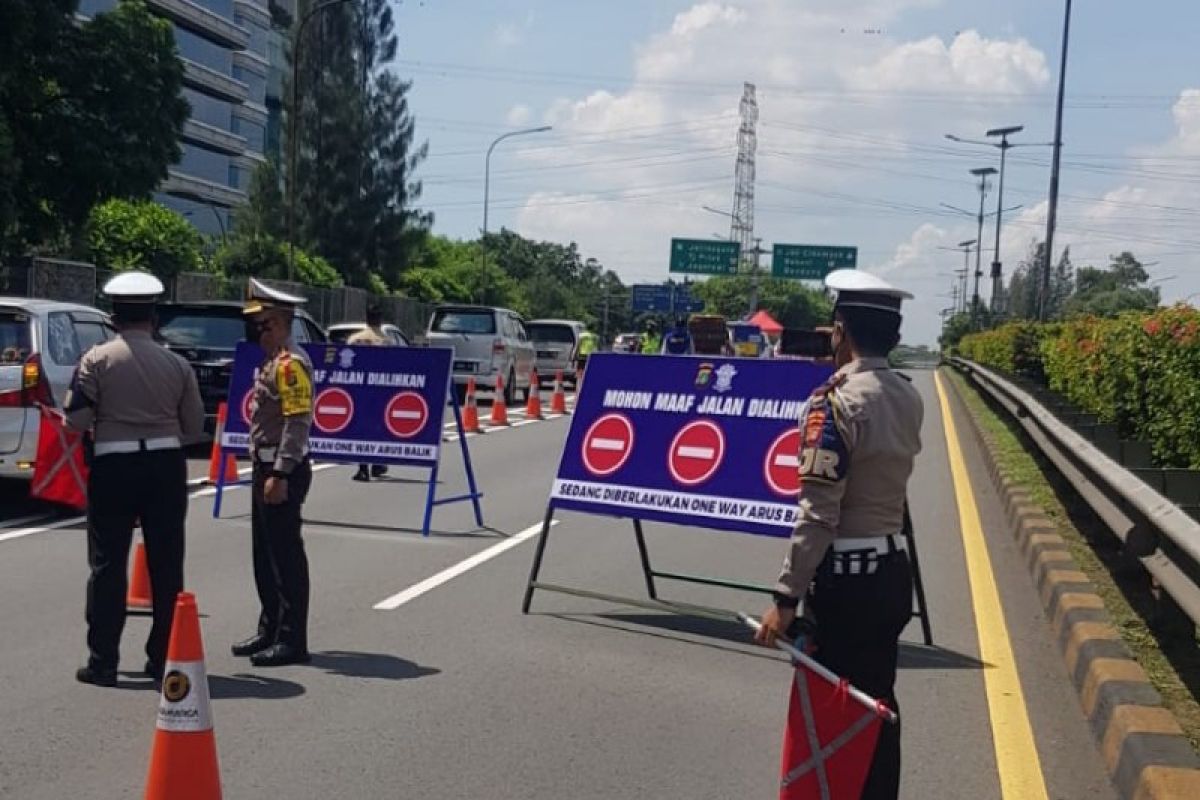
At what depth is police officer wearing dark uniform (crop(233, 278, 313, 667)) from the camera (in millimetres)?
7488

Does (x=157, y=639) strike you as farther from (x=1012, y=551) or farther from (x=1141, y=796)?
(x=1012, y=551)

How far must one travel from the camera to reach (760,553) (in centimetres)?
1162

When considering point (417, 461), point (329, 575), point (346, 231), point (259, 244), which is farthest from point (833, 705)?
point (346, 231)

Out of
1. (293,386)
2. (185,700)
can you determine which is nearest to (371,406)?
(293,386)

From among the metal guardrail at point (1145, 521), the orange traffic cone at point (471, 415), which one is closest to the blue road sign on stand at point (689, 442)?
the metal guardrail at point (1145, 521)

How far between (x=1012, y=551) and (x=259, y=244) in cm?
3886

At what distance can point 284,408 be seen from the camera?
24.8 feet

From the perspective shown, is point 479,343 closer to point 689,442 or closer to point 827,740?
point 689,442

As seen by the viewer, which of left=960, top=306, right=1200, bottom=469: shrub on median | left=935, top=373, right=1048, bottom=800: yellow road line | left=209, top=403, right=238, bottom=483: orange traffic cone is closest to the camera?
left=935, top=373, right=1048, bottom=800: yellow road line

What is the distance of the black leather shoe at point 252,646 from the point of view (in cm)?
756

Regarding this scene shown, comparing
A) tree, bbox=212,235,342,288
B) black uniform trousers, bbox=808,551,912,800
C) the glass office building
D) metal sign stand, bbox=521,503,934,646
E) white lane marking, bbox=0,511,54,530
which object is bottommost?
white lane marking, bbox=0,511,54,530

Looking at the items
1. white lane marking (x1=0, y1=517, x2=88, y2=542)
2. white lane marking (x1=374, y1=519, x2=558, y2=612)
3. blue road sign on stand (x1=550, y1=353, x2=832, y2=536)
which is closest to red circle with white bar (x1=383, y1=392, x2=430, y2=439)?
white lane marking (x1=374, y1=519, x2=558, y2=612)

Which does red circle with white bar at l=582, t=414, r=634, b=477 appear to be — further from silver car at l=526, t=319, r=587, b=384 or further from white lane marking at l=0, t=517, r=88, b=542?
silver car at l=526, t=319, r=587, b=384

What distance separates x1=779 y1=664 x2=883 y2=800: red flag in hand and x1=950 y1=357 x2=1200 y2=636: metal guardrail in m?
1.95
